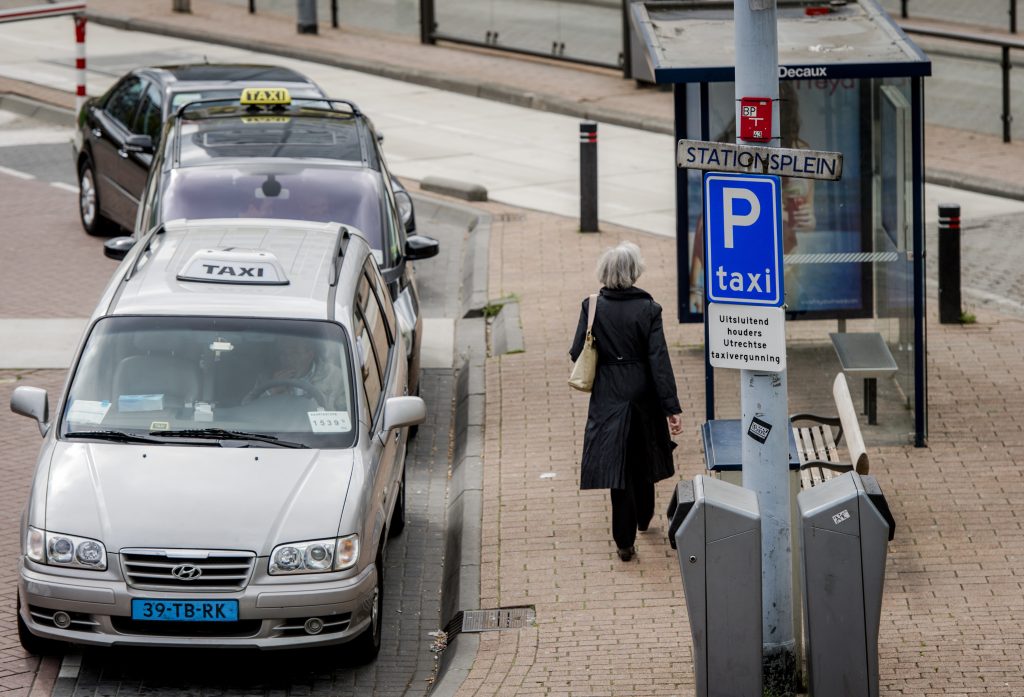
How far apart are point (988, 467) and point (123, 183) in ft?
29.7

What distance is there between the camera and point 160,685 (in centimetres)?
788

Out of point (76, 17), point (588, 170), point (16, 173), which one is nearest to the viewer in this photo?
point (588, 170)

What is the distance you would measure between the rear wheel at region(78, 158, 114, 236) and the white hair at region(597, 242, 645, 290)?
29.9 feet

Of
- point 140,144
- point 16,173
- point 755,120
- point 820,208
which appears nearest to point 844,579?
point 755,120

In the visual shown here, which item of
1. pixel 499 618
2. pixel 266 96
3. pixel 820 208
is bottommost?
pixel 499 618

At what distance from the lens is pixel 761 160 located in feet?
23.0

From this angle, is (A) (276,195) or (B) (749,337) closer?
(B) (749,337)

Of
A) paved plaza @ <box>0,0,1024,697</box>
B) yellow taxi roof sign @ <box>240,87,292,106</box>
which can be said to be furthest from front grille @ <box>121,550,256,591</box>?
yellow taxi roof sign @ <box>240,87,292,106</box>

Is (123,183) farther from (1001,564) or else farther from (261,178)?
(1001,564)

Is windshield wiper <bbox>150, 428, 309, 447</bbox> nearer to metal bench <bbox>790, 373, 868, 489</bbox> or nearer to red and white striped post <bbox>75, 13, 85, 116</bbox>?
metal bench <bbox>790, 373, 868, 489</bbox>

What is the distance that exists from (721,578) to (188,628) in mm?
2441

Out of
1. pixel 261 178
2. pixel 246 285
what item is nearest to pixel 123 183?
pixel 261 178

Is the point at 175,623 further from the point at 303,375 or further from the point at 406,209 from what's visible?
the point at 406,209

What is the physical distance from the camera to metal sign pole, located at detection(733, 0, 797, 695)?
713 centimetres
